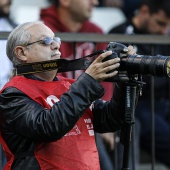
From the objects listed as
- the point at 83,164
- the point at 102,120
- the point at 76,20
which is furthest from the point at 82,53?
the point at 83,164

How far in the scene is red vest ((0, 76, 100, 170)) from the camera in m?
3.87

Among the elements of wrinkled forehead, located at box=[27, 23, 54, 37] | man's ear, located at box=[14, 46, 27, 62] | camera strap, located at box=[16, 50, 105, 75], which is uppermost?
wrinkled forehead, located at box=[27, 23, 54, 37]

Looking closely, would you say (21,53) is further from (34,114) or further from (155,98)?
(155,98)

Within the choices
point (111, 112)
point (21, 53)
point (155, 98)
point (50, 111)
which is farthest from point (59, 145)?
point (155, 98)

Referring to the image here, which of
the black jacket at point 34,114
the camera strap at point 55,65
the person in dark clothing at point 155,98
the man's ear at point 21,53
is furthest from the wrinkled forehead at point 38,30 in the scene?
the person in dark clothing at point 155,98

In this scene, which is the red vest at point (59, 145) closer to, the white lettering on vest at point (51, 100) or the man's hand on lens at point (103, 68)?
the white lettering on vest at point (51, 100)

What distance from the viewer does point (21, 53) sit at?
411 cm

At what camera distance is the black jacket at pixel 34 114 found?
12.2 ft

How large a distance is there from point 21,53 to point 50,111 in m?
0.52

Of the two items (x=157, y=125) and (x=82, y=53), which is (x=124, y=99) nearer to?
(x=82, y=53)

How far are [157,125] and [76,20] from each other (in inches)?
50.6

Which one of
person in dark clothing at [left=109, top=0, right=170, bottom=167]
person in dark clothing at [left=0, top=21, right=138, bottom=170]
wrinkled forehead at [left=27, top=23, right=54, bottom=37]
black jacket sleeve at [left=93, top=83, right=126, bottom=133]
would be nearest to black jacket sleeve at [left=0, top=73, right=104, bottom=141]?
person in dark clothing at [left=0, top=21, right=138, bottom=170]

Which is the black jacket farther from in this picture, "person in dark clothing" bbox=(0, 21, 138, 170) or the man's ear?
the man's ear

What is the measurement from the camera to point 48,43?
406cm
